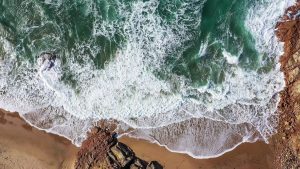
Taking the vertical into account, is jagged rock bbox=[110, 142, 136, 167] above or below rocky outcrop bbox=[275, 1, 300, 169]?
below

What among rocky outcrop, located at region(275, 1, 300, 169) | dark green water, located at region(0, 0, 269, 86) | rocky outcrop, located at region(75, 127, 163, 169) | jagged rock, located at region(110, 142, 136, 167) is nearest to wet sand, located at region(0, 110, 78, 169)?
rocky outcrop, located at region(75, 127, 163, 169)

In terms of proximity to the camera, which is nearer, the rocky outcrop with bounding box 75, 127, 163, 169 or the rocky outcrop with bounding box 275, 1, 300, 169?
the rocky outcrop with bounding box 75, 127, 163, 169

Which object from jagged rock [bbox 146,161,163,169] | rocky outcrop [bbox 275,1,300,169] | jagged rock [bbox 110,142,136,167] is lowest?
jagged rock [bbox 146,161,163,169]

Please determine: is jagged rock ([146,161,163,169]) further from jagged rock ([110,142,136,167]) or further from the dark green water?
the dark green water

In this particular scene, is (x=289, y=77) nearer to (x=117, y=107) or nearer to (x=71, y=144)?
(x=117, y=107)

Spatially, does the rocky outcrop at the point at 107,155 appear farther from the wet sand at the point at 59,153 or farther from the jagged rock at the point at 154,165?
the wet sand at the point at 59,153

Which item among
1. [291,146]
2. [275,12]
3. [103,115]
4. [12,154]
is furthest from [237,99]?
[12,154]

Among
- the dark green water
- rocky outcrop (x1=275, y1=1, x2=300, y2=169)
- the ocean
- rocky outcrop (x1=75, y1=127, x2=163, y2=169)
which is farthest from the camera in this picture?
the dark green water
